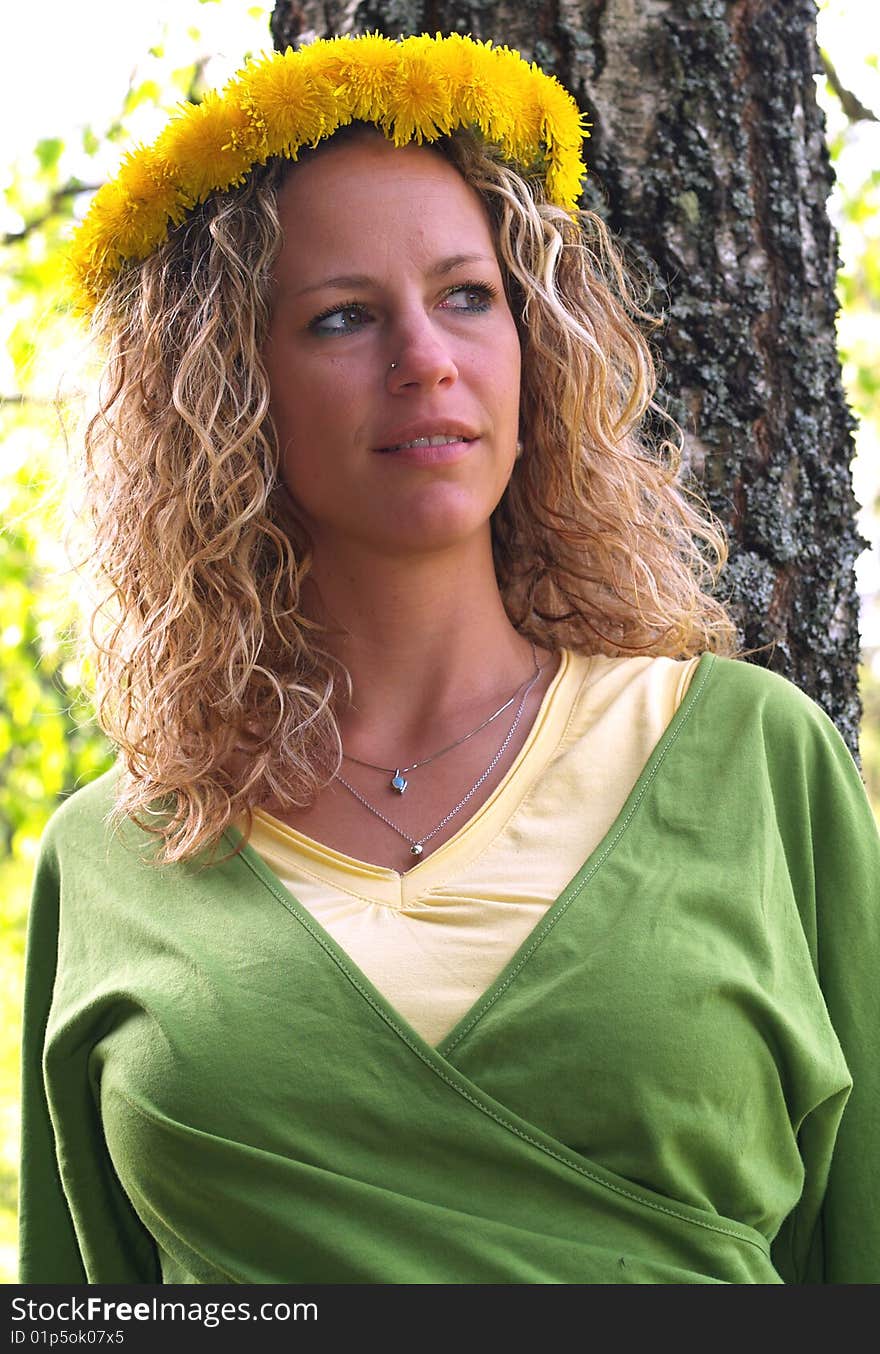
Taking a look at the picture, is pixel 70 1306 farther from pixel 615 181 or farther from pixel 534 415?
pixel 615 181

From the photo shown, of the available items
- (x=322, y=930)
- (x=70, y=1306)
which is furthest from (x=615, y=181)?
(x=70, y=1306)

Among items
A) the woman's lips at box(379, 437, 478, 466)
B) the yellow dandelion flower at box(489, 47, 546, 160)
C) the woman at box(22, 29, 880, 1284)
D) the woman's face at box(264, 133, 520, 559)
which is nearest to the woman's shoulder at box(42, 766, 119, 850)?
the woman at box(22, 29, 880, 1284)

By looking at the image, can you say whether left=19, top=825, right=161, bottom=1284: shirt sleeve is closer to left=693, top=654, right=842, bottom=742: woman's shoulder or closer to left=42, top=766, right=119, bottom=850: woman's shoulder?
left=42, top=766, right=119, bottom=850: woman's shoulder

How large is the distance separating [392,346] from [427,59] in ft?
1.12

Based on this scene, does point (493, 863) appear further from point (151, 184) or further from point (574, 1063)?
point (151, 184)

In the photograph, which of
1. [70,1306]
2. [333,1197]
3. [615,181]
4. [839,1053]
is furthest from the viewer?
[615,181]

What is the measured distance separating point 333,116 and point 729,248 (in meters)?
0.60

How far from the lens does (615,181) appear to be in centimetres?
196

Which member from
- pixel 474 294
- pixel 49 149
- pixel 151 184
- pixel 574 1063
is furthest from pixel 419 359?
pixel 49 149

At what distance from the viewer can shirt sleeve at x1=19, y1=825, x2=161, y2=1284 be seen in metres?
1.71

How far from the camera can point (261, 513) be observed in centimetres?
179

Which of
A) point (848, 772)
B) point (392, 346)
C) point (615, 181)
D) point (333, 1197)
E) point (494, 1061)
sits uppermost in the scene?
point (615, 181)

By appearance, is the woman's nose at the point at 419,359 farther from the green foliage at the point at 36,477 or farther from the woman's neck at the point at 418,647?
the green foliage at the point at 36,477

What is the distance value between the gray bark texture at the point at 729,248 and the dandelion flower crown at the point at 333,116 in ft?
0.59
